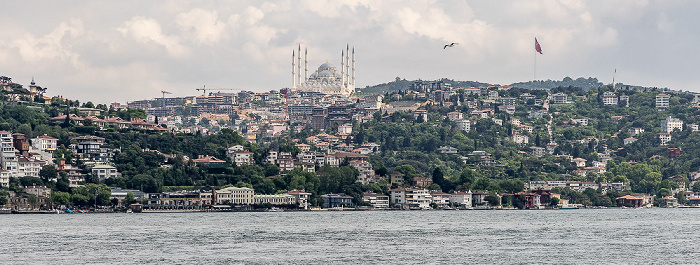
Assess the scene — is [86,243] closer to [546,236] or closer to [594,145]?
[546,236]

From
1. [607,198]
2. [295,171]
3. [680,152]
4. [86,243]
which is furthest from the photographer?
[680,152]

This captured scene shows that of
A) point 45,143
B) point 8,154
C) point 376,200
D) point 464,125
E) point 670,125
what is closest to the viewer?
point 8,154

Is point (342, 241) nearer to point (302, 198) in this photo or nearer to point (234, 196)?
point (234, 196)

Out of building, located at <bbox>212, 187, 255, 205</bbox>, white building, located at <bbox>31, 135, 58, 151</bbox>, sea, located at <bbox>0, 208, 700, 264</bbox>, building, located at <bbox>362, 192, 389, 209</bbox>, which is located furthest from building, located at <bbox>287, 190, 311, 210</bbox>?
sea, located at <bbox>0, 208, 700, 264</bbox>

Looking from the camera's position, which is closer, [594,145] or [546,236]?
[546,236]

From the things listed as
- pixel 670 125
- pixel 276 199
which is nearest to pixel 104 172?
pixel 276 199

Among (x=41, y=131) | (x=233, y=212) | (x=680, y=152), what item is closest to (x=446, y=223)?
(x=233, y=212)

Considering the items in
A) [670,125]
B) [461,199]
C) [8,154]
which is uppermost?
[670,125]

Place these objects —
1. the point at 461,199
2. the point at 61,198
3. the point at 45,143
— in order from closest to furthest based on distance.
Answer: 1. the point at 61,198
2. the point at 45,143
3. the point at 461,199

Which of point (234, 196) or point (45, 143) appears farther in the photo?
point (45, 143)
